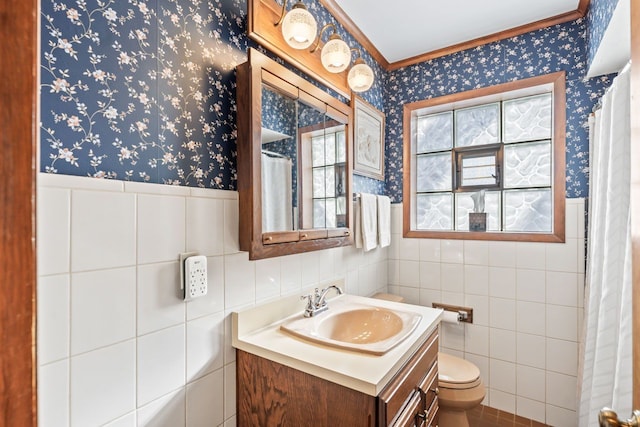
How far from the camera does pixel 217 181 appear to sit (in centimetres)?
108

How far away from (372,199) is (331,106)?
68cm

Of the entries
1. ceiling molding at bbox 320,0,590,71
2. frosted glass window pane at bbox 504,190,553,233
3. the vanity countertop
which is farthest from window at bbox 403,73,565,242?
the vanity countertop

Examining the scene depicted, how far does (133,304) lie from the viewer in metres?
0.84

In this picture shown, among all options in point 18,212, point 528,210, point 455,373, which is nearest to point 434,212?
point 528,210

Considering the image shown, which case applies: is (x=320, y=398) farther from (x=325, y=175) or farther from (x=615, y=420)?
(x=325, y=175)

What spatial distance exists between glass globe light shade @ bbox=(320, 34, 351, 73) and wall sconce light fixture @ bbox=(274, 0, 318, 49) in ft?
0.67

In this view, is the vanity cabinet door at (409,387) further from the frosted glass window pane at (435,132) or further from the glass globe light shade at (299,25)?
the frosted glass window pane at (435,132)

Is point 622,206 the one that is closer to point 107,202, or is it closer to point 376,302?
point 376,302

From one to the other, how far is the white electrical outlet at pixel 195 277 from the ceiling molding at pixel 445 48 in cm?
153

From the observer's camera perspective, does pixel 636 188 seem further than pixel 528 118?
No

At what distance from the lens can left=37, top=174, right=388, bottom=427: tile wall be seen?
27.6 inches

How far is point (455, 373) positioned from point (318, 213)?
1.17m

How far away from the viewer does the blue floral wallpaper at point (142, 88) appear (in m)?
0.72

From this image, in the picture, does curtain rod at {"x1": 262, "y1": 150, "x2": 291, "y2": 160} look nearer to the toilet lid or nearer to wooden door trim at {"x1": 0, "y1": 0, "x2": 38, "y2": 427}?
wooden door trim at {"x1": 0, "y1": 0, "x2": 38, "y2": 427}
